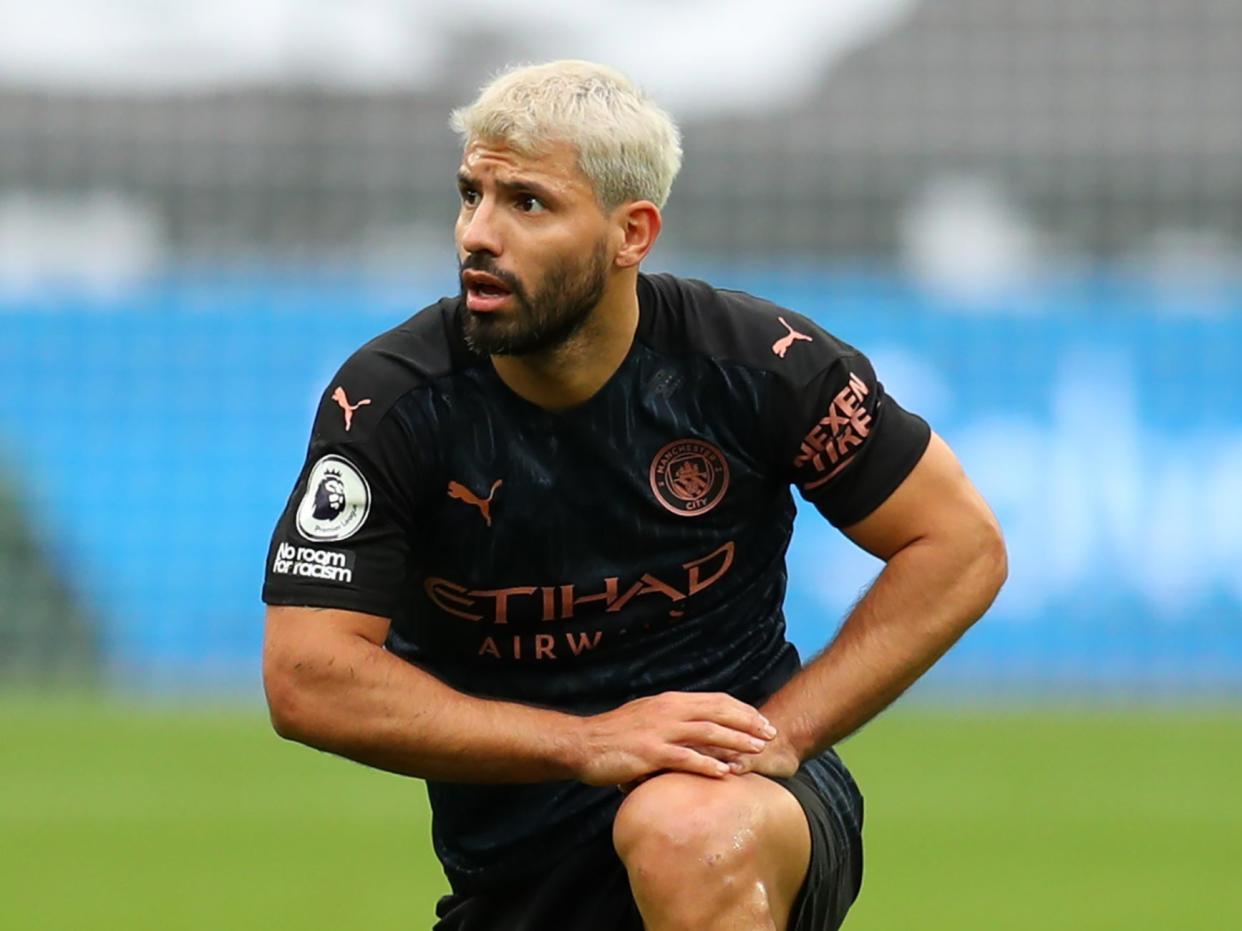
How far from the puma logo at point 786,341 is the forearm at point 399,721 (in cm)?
86

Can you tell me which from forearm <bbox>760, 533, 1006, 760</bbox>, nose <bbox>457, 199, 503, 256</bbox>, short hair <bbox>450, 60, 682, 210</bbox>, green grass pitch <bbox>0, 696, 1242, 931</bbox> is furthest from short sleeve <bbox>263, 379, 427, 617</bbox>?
green grass pitch <bbox>0, 696, 1242, 931</bbox>

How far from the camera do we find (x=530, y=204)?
4625mm

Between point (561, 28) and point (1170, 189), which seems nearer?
point (1170, 189)

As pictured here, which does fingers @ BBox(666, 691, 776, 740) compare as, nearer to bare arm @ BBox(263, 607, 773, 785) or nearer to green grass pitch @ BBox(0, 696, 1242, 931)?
bare arm @ BBox(263, 607, 773, 785)

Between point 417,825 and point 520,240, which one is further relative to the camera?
point 417,825

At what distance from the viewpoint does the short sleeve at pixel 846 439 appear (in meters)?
4.79

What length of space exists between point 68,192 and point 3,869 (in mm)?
7671

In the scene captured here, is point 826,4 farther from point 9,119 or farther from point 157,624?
point 157,624

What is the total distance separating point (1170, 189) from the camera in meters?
14.6

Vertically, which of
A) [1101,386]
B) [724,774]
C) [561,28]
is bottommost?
[724,774]

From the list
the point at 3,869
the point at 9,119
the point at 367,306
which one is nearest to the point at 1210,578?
the point at 367,306

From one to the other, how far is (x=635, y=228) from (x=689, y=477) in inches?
20.1

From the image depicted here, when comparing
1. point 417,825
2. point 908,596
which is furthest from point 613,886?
point 417,825

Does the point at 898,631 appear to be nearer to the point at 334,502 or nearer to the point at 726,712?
the point at 726,712
